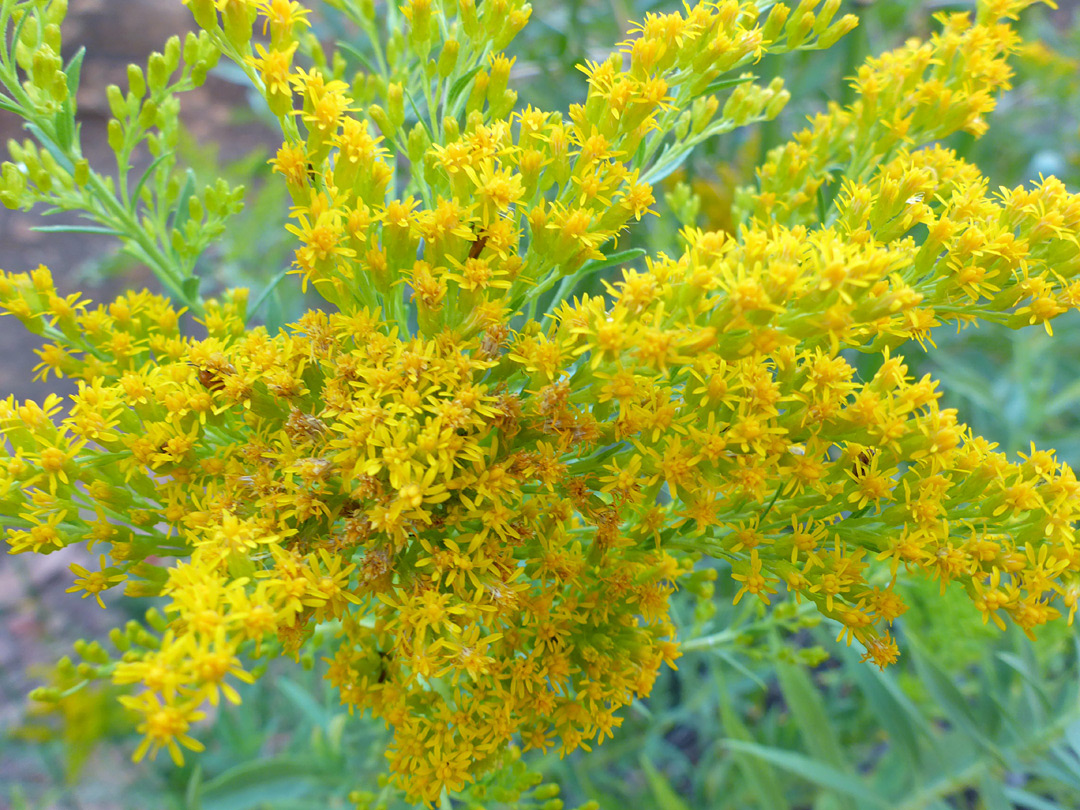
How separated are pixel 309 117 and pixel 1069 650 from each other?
108 inches

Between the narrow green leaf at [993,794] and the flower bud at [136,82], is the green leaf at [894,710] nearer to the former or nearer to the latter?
the narrow green leaf at [993,794]

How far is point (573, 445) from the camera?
1.19 m

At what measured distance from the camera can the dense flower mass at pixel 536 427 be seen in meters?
1.10

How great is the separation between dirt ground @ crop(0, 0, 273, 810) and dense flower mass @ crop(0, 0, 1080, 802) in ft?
6.11

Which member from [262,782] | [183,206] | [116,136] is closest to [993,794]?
[262,782]

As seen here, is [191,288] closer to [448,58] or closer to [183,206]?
[183,206]

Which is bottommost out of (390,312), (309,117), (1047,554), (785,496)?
(1047,554)

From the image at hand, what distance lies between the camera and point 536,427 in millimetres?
1175

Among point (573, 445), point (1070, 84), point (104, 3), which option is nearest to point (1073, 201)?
point (573, 445)

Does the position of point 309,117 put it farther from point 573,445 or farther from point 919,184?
point 919,184

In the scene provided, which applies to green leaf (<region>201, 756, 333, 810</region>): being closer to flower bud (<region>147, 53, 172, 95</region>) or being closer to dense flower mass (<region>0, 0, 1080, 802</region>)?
dense flower mass (<region>0, 0, 1080, 802</region>)

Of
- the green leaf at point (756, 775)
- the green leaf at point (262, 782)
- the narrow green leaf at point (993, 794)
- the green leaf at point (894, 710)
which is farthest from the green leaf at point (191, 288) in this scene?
the narrow green leaf at point (993, 794)

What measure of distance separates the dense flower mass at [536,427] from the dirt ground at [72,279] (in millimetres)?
1863

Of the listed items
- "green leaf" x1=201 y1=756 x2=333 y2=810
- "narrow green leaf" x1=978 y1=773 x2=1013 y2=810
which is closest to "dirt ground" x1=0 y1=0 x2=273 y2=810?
"green leaf" x1=201 y1=756 x2=333 y2=810
